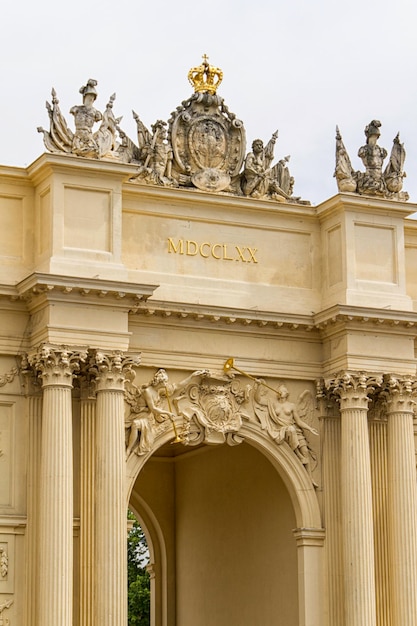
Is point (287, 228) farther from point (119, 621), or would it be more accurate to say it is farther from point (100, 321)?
point (119, 621)

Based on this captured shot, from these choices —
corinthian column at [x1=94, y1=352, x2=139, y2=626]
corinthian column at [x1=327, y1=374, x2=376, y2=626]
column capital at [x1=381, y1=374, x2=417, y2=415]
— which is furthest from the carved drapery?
corinthian column at [x1=94, y1=352, x2=139, y2=626]

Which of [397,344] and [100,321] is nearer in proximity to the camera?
[100,321]

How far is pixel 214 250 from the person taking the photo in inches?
1374

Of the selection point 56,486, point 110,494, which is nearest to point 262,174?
point 110,494

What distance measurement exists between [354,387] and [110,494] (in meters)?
5.45

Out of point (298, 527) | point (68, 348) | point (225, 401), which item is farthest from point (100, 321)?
point (298, 527)

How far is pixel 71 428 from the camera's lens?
32.1 meters

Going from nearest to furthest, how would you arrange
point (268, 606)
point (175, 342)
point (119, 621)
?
point (119, 621)
point (175, 342)
point (268, 606)

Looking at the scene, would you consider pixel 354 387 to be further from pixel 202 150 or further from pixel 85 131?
pixel 85 131

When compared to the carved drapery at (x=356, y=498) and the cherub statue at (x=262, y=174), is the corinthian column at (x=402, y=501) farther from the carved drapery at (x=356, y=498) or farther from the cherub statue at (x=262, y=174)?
the cherub statue at (x=262, y=174)

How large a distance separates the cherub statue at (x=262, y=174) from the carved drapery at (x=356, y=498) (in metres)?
3.86

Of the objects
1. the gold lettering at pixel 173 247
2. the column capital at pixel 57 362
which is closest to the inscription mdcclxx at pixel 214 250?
the gold lettering at pixel 173 247

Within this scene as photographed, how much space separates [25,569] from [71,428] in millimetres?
2572

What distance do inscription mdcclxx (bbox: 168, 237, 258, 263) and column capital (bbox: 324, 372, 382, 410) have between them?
2.87 m
